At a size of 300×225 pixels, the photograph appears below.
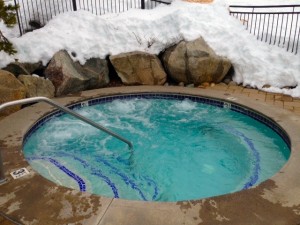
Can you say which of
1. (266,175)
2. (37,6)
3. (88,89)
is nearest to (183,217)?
(266,175)

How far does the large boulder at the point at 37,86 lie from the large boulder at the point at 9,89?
0.35 metres

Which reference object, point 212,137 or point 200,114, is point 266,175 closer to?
point 212,137

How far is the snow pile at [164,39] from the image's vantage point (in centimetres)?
724

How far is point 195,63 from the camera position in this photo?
24.2 ft

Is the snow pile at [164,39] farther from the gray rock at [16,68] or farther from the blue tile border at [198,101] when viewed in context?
the blue tile border at [198,101]

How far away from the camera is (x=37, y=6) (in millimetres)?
9312

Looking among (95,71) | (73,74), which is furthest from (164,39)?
(73,74)

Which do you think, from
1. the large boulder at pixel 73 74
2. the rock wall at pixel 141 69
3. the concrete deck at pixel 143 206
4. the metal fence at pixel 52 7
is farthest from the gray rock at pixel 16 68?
the concrete deck at pixel 143 206

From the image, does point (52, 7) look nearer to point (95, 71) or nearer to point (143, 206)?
point (95, 71)

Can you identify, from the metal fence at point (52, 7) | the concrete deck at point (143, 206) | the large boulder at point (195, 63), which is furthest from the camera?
the metal fence at point (52, 7)

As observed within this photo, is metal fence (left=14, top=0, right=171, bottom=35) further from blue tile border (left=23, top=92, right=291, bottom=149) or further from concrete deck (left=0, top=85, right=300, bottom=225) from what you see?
concrete deck (left=0, top=85, right=300, bottom=225)

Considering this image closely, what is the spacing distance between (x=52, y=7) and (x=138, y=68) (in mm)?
4074

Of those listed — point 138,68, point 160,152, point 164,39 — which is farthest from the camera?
point 164,39

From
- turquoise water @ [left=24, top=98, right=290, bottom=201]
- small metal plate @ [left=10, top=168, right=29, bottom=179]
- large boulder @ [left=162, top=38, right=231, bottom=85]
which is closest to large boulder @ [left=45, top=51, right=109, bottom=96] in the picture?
turquoise water @ [left=24, top=98, right=290, bottom=201]
